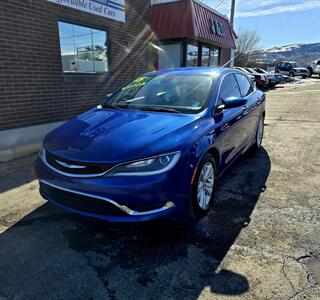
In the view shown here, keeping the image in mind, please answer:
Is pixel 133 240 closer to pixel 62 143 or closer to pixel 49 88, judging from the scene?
pixel 62 143

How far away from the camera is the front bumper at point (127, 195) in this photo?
253 centimetres

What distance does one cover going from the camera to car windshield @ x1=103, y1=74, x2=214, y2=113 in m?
3.54

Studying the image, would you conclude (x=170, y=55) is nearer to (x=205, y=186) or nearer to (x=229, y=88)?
(x=229, y=88)

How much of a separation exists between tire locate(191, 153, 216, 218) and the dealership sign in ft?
18.1

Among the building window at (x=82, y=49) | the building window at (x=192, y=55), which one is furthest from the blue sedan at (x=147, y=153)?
the building window at (x=192, y=55)

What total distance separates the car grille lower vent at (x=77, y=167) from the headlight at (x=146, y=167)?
0.31 feet

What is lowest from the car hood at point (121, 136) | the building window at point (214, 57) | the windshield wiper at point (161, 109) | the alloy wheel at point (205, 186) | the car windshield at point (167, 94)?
the alloy wheel at point (205, 186)

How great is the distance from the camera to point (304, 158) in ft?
17.7

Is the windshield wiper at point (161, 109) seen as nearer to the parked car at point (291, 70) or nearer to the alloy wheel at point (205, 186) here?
the alloy wheel at point (205, 186)

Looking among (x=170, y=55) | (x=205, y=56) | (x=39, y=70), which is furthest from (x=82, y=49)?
(x=205, y=56)

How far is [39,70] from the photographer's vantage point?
6.32 m

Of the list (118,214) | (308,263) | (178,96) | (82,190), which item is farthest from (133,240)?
(178,96)

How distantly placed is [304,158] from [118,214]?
4131 mm

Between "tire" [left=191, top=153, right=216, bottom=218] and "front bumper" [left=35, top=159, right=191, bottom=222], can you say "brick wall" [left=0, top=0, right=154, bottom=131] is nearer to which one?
"front bumper" [left=35, top=159, right=191, bottom=222]
